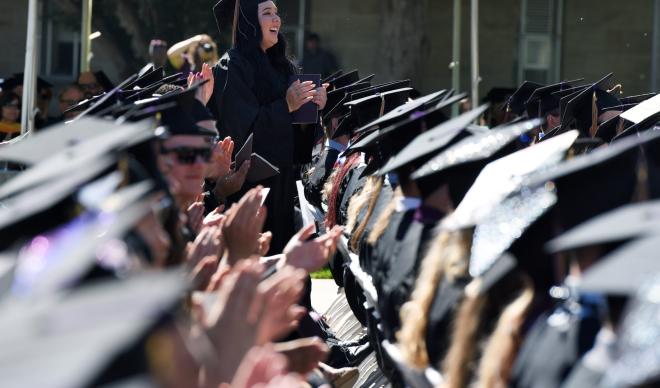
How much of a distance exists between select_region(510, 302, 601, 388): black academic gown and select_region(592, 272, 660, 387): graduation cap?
35cm

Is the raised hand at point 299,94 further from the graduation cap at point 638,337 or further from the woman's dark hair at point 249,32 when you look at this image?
the graduation cap at point 638,337

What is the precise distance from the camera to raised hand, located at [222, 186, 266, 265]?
4137 mm

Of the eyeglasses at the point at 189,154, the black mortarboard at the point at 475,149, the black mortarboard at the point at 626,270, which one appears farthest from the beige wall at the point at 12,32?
the black mortarboard at the point at 626,270

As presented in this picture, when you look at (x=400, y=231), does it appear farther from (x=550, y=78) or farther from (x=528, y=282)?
(x=550, y=78)

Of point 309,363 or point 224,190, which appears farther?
point 224,190

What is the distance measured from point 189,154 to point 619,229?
2.05m

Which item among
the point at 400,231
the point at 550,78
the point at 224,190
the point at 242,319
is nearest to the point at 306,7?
the point at 550,78

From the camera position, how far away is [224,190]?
6242 mm

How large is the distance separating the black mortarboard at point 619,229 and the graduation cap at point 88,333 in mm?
863

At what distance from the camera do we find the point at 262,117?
6984mm

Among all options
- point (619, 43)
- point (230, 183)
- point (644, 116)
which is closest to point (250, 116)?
point (230, 183)

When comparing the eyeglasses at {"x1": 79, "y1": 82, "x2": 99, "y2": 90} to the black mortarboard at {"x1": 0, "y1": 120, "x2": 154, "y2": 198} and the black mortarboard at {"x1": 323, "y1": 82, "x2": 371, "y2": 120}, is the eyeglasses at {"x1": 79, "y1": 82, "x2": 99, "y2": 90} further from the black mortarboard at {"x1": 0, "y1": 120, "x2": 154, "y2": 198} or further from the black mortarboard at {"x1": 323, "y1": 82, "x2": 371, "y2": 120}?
the black mortarboard at {"x1": 0, "y1": 120, "x2": 154, "y2": 198}

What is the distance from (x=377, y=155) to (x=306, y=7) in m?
14.2

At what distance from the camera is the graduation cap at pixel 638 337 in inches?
79.0
